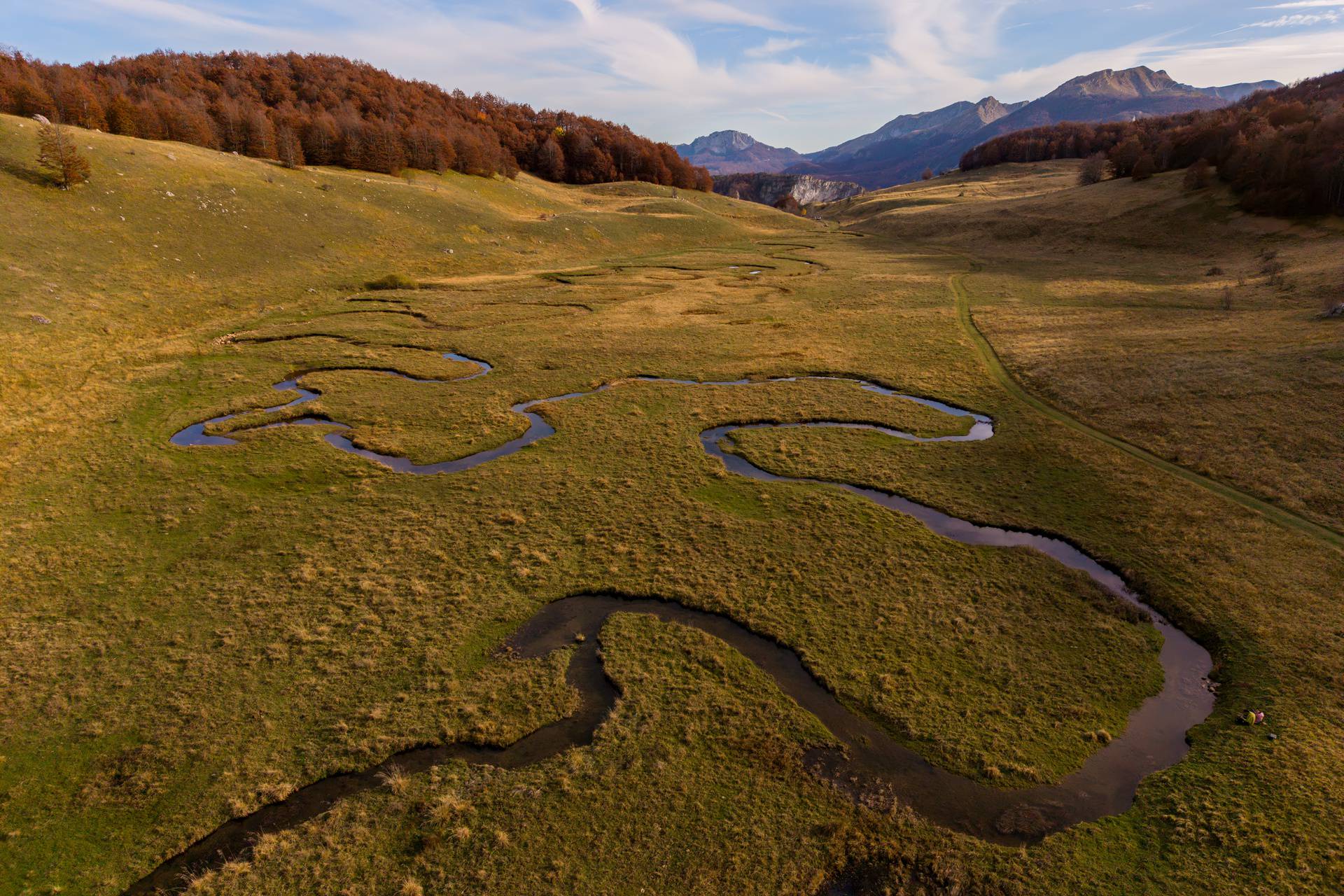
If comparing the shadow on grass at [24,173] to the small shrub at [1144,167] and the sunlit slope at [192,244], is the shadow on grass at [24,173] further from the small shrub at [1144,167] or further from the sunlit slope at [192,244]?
the small shrub at [1144,167]

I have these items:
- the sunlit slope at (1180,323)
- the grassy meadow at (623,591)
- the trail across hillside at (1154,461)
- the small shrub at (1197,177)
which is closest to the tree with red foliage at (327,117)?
the grassy meadow at (623,591)

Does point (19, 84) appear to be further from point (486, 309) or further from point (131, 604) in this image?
point (131, 604)

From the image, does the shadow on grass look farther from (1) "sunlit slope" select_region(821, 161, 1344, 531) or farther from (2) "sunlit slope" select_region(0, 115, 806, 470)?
Result: (1) "sunlit slope" select_region(821, 161, 1344, 531)

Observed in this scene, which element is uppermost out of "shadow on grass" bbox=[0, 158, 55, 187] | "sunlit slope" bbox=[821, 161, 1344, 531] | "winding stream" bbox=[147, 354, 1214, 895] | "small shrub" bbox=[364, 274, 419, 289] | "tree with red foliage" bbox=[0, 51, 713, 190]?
"tree with red foliage" bbox=[0, 51, 713, 190]

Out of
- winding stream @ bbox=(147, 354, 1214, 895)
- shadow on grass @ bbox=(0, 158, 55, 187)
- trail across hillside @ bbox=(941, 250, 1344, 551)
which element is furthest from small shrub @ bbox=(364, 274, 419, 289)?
trail across hillside @ bbox=(941, 250, 1344, 551)

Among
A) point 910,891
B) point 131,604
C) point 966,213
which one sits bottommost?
point 910,891

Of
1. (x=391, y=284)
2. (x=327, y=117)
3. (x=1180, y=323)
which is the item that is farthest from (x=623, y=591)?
(x=327, y=117)

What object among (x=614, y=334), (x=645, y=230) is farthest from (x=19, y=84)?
(x=614, y=334)

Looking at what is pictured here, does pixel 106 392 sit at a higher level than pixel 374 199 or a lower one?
lower
